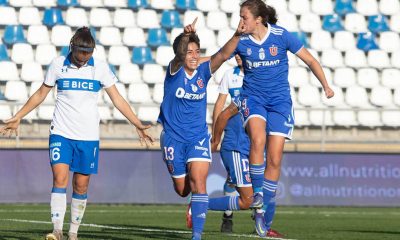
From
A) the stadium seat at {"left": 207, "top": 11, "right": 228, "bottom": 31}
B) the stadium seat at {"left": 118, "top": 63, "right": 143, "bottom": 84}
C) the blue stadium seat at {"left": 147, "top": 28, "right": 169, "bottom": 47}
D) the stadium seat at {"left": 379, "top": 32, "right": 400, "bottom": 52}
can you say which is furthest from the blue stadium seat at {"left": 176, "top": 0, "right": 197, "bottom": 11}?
the stadium seat at {"left": 379, "top": 32, "right": 400, "bottom": 52}

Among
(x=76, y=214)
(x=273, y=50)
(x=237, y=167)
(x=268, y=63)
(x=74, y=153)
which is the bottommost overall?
(x=76, y=214)

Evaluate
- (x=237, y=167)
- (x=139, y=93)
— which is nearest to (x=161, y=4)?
(x=139, y=93)

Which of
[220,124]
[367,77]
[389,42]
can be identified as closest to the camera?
[220,124]

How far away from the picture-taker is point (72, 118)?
33.7 ft

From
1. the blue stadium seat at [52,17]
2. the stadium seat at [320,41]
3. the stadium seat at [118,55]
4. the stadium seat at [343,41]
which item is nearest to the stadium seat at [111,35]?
the stadium seat at [118,55]

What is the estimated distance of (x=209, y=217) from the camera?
17109mm

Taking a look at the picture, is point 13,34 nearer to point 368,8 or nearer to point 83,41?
point 368,8

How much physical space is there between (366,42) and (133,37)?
5.98m

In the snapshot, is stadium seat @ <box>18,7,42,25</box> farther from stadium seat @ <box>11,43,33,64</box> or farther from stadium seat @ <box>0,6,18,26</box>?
stadium seat @ <box>11,43,33,64</box>

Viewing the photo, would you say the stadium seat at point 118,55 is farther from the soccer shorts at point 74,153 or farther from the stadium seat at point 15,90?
the soccer shorts at point 74,153

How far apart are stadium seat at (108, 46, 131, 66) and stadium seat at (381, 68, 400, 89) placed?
6.31m

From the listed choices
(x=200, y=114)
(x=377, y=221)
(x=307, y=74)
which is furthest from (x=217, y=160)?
(x=200, y=114)

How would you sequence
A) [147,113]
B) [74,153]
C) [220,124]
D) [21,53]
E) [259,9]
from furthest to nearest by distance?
[21,53] < [147,113] < [220,124] < [259,9] < [74,153]

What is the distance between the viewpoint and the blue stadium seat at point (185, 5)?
26875 mm
